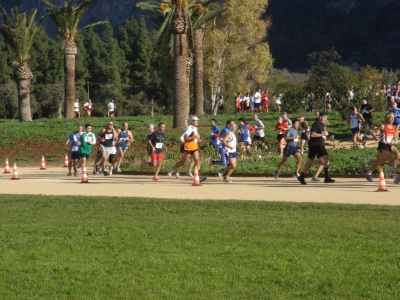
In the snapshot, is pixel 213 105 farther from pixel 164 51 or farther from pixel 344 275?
pixel 344 275

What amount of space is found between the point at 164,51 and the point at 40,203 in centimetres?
3905

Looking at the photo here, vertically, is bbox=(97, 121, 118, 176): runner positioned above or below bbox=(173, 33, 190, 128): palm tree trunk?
below

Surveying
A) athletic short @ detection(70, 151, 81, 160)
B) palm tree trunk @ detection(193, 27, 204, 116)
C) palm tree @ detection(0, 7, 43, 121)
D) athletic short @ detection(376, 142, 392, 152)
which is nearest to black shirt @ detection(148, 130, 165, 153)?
athletic short @ detection(70, 151, 81, 160)

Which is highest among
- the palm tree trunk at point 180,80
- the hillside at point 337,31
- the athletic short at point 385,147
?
the hillside at point 337,31

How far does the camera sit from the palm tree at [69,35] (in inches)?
1845

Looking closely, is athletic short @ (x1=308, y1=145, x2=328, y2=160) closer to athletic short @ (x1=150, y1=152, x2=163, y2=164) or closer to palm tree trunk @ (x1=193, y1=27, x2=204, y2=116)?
athletic short @ (x1=150, y1=152, x2=163, y2=164)

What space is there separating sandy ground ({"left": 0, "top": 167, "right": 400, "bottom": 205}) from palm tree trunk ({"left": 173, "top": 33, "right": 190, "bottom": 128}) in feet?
34.8

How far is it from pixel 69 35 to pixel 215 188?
29207mm

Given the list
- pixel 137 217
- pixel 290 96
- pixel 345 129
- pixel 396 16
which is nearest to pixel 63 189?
pixel 137 217

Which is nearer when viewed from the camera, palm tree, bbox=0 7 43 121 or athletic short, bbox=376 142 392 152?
athletic short, bbox=376 142 392 152

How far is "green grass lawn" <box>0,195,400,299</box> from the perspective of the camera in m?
9.48

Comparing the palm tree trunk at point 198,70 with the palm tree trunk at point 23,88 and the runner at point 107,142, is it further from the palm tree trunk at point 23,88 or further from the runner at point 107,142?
the runner at point 107,142

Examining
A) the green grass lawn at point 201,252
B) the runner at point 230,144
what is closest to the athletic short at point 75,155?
the runner at point 230,144

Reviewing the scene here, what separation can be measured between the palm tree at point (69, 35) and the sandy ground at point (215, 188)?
72.4 feet
